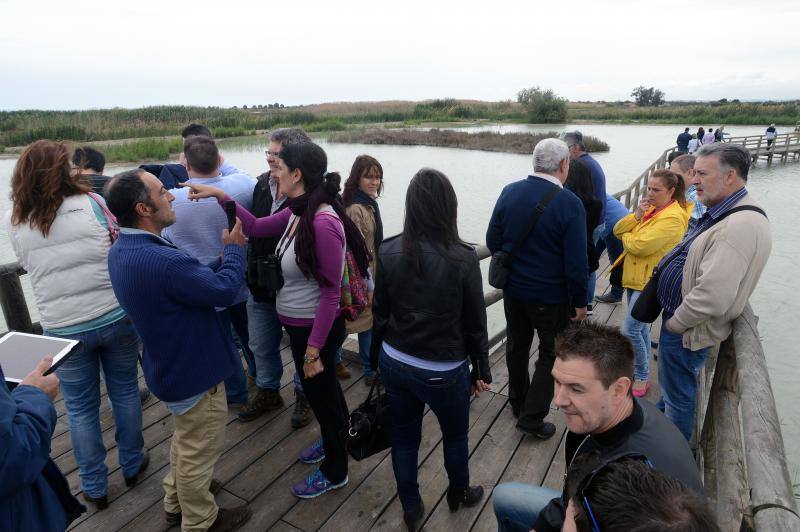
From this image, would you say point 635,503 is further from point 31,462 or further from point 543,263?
point 543,263

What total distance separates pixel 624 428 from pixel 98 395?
8.16ft

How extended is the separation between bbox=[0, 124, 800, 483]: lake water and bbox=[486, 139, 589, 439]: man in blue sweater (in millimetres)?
2928

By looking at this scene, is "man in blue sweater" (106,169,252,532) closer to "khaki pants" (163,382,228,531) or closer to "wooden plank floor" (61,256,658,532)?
"khaki pants" (163,382,228,531)

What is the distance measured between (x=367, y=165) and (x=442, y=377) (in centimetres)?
174

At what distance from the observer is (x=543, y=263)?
263 cm

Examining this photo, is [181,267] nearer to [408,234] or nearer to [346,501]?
[408,234]

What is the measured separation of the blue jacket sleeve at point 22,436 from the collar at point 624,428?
1.64 meters

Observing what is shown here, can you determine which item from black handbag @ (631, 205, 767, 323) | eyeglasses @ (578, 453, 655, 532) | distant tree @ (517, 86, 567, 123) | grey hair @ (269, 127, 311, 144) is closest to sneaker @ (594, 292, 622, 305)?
black handbag @ (631, 205, 767, 323)

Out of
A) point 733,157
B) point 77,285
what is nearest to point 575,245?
point 733,157

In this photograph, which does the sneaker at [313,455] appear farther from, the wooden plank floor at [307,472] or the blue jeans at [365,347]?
the blue jeans at [365,347]

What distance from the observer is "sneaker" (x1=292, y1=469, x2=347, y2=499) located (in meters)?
2.40

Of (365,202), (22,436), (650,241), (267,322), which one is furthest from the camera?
(650,241)

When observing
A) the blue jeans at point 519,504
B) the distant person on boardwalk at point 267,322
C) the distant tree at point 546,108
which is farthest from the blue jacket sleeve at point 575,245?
the distant tree at point 546,108

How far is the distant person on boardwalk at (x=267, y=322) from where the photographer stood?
105 inches
